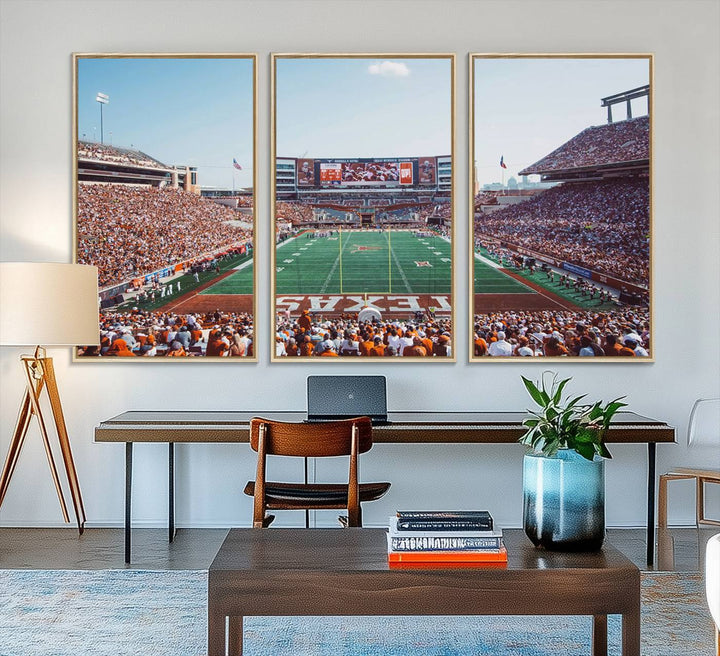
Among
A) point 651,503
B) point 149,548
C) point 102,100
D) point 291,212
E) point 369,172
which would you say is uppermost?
point 102,100

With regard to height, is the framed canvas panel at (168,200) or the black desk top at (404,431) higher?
the framed canvas panel at (168,200)

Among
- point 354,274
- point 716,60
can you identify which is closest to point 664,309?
point 716,60

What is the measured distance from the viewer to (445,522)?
2.29m

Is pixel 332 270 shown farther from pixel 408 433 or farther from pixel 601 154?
pixel 601 154

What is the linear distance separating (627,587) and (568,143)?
3.01 meters

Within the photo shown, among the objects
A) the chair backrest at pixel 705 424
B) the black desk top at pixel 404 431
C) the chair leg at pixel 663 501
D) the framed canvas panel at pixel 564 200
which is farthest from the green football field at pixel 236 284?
the chair backrest at pixel 705 424

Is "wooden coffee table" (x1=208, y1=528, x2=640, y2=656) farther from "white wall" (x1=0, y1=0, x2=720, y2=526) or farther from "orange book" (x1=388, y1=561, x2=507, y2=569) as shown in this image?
"white wall" (x1=0, y1=0, x2=720, y2=526)

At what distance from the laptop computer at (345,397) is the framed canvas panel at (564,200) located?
2.47 feet

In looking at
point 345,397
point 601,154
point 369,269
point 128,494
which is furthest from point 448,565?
point 601,154

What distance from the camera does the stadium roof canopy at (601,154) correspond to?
180 inches

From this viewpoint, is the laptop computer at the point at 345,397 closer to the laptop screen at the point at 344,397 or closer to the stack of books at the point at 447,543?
the laptop screen at the point at 344,397

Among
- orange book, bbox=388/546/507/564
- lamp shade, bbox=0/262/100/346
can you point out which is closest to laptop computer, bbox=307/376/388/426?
lamp shade, bbox=0/262/100/346

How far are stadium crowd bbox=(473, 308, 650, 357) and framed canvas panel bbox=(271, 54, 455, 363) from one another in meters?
0.23

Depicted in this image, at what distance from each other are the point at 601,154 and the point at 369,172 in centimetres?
128
